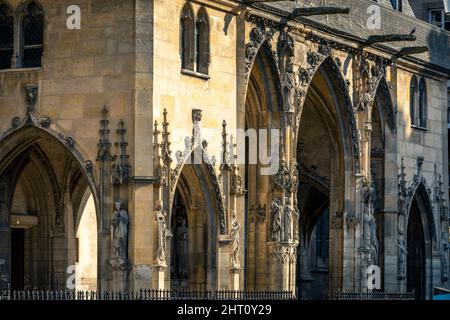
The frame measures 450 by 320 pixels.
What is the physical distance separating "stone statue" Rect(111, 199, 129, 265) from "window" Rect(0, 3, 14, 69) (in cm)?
555

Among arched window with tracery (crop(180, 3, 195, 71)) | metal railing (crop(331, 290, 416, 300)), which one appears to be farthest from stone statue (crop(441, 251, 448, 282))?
arched window with tracery (crop(180, 3, 195, 71))

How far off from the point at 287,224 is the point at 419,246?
49.9ft

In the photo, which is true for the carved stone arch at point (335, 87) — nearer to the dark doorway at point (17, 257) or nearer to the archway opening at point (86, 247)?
the archway opening at point (86, 247)

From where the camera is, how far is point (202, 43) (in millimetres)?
53312

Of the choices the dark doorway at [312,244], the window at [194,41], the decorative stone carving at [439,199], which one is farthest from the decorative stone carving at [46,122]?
the decorative stone carving at [439,199]

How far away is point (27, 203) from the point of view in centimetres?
5622

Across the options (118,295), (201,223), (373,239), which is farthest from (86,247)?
(373,239)

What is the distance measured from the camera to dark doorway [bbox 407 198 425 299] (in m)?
71.5

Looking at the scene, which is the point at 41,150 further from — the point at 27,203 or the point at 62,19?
the point at 62,19

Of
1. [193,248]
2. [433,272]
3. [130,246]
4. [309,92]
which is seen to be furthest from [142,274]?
[433,272]

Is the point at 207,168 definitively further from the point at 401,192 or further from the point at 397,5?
the point at 397,5

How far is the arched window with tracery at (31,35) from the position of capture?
5097 centimetres
